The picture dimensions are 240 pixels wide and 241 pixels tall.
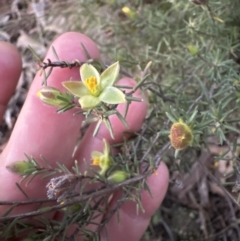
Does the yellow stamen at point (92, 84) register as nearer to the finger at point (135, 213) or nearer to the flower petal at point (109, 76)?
Result: the flower petal at point (109, 76)

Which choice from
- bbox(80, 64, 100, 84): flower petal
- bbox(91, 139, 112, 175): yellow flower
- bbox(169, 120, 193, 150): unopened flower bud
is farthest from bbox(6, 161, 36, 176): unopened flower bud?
bbox(169, 120, 193, 150): unopened flower bud

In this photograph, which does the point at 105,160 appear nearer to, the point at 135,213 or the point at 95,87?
the point at 95,87

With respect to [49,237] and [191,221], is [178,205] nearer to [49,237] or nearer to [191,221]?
[191,221]

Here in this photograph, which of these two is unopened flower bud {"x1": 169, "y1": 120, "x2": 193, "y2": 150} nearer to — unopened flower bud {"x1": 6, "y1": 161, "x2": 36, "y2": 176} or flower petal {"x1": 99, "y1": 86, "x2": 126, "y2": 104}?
flower petal {"x1": 99, "y1": 86, "x2": 126, "y2": 104}

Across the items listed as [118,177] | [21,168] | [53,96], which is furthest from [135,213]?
[53,96]

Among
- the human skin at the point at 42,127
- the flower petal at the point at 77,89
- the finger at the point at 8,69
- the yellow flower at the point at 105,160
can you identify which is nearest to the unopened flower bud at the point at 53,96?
the flower petal at the point at 77,89

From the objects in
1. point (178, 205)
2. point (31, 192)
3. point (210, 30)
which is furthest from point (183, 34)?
point (31, 192)

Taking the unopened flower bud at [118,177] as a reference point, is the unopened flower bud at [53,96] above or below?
above
